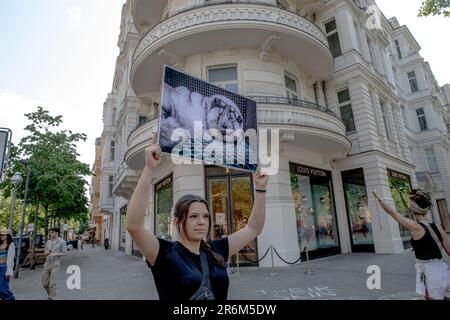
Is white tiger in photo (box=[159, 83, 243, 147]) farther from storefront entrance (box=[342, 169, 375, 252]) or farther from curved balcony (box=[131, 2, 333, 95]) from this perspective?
storefront entrance (box=[342, 169, 375, 252])

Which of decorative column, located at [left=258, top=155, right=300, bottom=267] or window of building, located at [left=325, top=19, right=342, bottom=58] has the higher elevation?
window of building, located at [left=325, top=19, right=342, bottom=58]

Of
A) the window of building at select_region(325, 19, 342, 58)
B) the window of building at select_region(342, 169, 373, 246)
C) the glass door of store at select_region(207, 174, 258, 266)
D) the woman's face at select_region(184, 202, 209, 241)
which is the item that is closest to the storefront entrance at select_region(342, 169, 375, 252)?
the window of building at select_region(342, 169, 373, 246)

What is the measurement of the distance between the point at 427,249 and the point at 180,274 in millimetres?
3064

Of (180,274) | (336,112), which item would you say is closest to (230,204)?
(336,112)

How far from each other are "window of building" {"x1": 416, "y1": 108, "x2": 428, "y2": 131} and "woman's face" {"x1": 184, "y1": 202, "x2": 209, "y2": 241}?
31.9m

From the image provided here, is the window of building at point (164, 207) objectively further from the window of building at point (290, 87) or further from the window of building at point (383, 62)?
the window of building at point (383, 62)

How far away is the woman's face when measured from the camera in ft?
5.98

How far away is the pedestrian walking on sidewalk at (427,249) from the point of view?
10.2 feet

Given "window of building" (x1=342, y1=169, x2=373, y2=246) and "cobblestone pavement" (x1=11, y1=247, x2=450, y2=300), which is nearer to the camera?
"cobblestone pavement" (x1=11, y1=247, x2=450, y2=300)

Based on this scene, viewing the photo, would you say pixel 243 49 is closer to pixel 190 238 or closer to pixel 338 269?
pixel 338 269

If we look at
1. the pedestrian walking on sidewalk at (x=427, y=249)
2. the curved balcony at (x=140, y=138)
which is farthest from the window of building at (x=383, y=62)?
the pedestrian walking on sidewalk at (x=427, y=249)

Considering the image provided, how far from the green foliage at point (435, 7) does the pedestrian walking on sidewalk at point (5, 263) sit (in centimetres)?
1228

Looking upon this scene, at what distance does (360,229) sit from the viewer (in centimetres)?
1401
